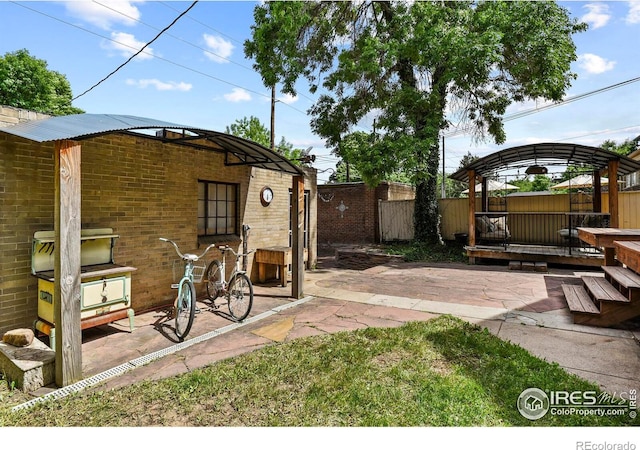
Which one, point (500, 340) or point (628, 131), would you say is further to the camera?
point (628, 131)

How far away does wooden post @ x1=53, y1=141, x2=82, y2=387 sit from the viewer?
294 cm

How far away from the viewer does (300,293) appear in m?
6.13

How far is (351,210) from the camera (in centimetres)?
1673

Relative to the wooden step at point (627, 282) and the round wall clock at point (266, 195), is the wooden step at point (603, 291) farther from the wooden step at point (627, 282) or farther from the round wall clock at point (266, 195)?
the round wall clock at point (266, 195)

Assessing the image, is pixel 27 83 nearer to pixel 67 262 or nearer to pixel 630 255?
pixel 67 262

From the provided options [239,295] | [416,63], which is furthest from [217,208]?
[416,63]

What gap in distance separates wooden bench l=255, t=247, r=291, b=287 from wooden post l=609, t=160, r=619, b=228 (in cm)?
866

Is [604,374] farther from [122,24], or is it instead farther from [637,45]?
[122,24]

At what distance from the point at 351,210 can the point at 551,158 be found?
28.5 feet

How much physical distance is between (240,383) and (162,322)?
232 centimetres

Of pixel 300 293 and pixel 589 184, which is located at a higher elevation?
pixel 589 184

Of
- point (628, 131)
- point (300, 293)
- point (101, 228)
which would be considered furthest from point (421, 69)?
point (628, 131)

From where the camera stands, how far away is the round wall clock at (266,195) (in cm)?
749

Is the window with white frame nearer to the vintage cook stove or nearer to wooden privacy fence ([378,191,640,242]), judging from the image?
the vintage cook stove
